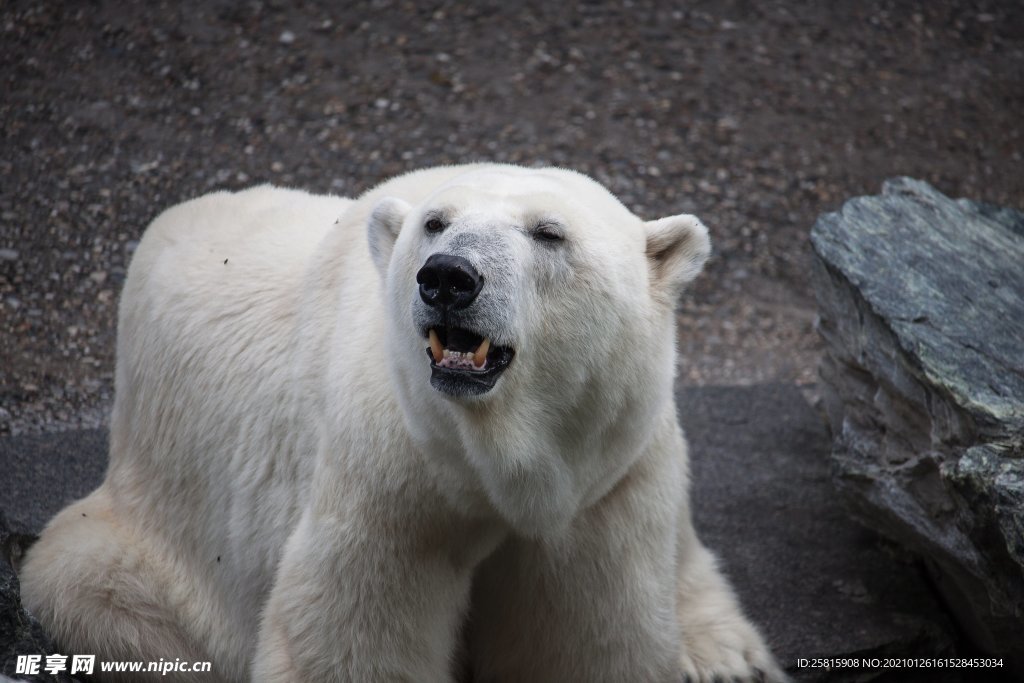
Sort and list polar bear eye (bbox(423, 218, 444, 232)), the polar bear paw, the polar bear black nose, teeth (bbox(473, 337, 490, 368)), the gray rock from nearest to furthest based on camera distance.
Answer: the polar bear black nose → teeth (bbox(473, 337, 490, 368)) → polar bear eye (bbox(423, 218, 444, 232)) → the polar bear paw → the gray rock

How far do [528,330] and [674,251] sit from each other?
2.07ft

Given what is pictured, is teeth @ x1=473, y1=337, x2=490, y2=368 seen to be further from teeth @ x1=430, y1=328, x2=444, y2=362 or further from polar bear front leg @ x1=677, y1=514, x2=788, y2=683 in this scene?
polar bear front leg @ x1=677, y1=514, x2=788, y2=683

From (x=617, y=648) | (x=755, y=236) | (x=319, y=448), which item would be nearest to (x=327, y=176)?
(x=755, y=236)

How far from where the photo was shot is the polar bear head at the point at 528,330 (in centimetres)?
240

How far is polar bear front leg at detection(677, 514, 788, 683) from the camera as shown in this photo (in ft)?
11.5

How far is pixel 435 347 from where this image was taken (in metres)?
2.43

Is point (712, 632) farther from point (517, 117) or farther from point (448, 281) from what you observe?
point (517, 117)

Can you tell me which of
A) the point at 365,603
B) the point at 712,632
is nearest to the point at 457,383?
the point at 365,603

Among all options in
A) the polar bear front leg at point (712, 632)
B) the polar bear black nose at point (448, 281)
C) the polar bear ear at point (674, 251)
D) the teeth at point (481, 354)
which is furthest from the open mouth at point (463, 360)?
the polar bear front leg at point (712, 632)

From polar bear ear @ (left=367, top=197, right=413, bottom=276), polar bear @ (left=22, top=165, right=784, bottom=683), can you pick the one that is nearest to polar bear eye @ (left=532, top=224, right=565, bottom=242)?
polar bear @ (left=22, top=165, right=784, bottom=683)

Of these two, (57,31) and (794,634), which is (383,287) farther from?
(57,31)

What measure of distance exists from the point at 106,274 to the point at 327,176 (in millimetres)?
1589

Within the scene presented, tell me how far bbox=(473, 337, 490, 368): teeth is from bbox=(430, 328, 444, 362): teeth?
0.08 metres

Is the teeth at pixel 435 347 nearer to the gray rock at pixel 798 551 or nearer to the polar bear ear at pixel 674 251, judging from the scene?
the polar bear ear at pixel 674 251
